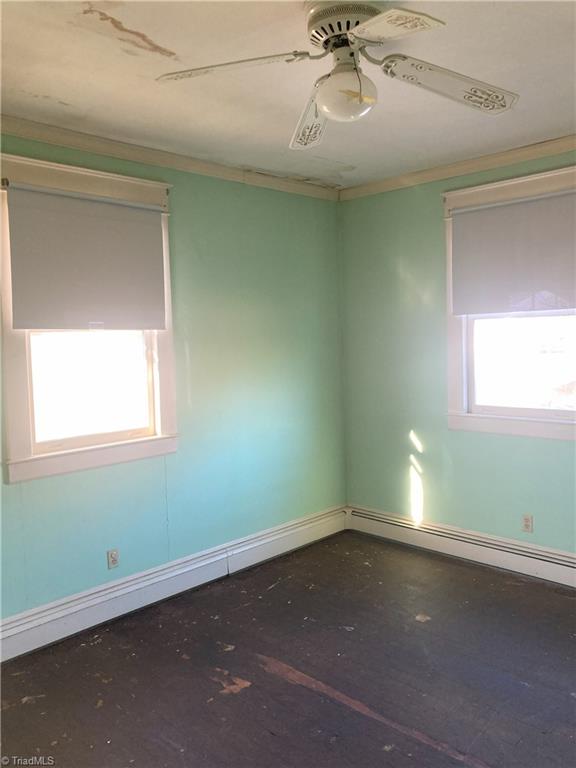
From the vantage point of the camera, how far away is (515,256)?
3480mm

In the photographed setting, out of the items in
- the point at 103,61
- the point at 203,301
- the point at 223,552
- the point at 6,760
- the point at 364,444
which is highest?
the point at 103,61

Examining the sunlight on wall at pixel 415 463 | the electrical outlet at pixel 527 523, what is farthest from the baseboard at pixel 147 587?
the electrical outlet at pixel 527 523

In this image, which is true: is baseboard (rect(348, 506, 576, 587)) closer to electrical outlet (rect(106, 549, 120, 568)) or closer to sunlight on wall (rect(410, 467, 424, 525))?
sunlight on wall (rect(410, 467, 424, 525))

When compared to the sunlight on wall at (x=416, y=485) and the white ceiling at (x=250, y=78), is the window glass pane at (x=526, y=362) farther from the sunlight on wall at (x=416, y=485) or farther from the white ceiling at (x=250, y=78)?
the white ceiling at (x=250, y=78)

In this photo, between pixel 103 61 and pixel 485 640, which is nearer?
pixel 103 61

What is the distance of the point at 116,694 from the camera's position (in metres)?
2.50

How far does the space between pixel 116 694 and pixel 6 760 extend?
48 centimetres

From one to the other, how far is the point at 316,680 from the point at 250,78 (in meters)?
2.58

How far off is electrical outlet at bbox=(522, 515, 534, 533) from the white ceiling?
7.32 feet

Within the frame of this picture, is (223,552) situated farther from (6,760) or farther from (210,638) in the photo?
(6,760)

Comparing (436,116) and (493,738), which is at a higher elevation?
(436,116)

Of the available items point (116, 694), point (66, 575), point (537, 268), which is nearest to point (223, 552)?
point (66, 575)

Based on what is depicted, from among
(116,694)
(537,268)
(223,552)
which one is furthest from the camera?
(223,552)

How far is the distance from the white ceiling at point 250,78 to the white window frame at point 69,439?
0.26 m
